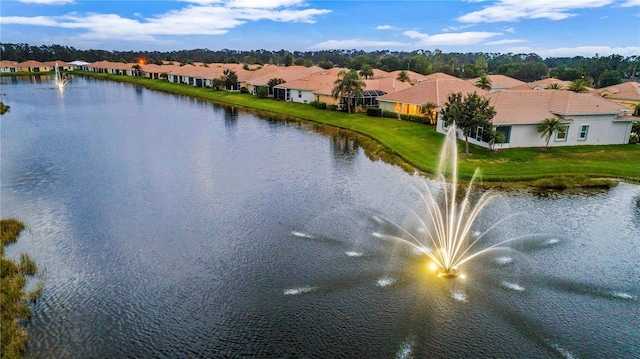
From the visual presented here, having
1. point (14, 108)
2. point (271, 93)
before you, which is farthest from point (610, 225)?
point (14, 108)

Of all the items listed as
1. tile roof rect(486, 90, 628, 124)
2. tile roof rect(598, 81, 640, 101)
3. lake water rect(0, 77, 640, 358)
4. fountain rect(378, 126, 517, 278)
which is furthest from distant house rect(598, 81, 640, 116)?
fountain rect(378, 126, 517, 278)

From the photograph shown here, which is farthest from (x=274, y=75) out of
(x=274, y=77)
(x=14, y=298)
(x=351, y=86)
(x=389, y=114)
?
(x=14, y=298)

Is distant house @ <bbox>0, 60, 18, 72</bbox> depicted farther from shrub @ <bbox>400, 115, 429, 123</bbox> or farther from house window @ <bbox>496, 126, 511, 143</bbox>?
house window @ <bbox>496, 126, 511, 143</bbox>

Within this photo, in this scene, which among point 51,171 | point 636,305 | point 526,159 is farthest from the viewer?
point 526,159

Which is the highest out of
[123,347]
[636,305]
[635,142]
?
[635,142]

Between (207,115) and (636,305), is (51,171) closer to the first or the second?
(207,115)

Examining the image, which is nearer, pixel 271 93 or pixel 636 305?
pixel 636 305

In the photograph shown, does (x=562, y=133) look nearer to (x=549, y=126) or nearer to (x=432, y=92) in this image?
(x=549, y=126)
